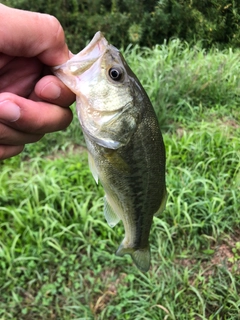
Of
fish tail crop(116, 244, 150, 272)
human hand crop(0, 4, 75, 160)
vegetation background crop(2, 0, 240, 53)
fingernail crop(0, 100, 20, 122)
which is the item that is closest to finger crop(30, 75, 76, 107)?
human hand crop(0, 4, 75, 160)

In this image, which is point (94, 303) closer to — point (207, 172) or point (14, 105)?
point (207, 172)

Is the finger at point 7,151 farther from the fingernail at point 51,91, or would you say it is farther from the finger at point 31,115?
the fingernail at point 51,91

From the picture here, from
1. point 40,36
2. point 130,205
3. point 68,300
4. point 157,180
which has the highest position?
point 40,36

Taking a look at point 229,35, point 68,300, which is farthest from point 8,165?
point 229,35

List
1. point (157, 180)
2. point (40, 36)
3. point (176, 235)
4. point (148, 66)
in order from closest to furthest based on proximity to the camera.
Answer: point (40, 36) → point (157, 180) → point (176, 235) → point (148, 66)

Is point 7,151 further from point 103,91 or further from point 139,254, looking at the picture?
point 139,254

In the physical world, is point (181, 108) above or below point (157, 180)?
below

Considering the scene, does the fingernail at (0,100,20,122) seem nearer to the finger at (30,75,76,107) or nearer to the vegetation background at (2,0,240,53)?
the finger at (30,75,76,107)

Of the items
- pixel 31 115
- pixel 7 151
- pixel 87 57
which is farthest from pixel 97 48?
pixel 7 151

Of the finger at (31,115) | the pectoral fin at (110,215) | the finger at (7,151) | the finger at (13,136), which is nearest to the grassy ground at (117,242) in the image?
the pectoral fin at (110,215)
